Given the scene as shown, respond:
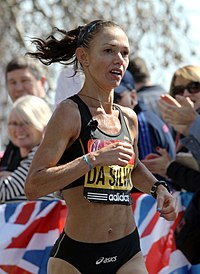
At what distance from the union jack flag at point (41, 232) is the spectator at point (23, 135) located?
0.39ft

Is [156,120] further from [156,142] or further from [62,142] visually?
[62,142]

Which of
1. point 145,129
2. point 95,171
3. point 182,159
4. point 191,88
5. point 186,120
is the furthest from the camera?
point 145,129

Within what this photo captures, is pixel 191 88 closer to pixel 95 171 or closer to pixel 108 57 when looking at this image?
pixel 108 57

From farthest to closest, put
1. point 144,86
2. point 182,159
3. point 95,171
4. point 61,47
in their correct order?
point 144,86
point 182,159
point 61,47
point 95,171

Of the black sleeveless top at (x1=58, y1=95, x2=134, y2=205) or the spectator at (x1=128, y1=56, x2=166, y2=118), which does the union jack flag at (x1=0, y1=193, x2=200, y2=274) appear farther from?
the black sleeveless top at (x1=58, y1=95, x2=134, y2=205)

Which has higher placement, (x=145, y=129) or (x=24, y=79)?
(x=24, y=79)

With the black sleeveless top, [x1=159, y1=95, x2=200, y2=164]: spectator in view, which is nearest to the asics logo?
the black sleeveless top

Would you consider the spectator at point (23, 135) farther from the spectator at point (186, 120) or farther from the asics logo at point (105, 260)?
the asics logo at point (105, 260)

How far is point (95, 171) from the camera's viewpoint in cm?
530

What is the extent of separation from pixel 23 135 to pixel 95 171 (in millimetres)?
2381

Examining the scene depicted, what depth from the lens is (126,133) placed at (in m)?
5.52

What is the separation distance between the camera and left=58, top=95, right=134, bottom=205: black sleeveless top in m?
5.30

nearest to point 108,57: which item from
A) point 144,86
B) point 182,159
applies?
point 182,159

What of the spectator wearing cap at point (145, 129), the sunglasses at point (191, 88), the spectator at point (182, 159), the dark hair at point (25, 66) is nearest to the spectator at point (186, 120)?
the spectator at point (182, 159)
